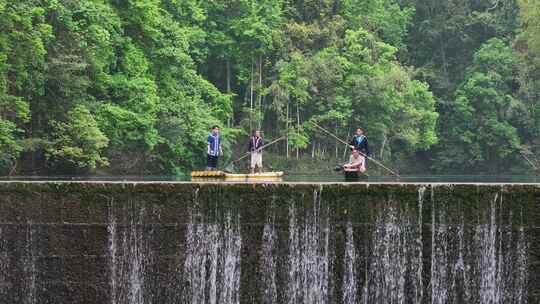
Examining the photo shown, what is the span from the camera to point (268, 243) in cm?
1883

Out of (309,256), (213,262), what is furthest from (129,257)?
(309,256)

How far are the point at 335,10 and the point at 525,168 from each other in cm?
1816

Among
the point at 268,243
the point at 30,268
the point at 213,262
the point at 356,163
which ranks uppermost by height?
the point at 356,163

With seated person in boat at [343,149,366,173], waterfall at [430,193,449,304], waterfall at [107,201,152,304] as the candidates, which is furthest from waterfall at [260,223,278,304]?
seated person in boat at [343,149,366,173]

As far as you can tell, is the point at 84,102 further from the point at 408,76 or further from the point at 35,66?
the point at 408,76

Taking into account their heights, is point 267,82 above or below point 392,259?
above

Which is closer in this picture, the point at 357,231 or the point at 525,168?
the point at 357,231

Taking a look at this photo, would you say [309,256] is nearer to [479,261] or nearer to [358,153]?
[479,261]

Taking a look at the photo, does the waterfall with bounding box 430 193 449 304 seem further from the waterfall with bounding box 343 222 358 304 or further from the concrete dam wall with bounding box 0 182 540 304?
the waterfall with bounding box 343 222 358 304

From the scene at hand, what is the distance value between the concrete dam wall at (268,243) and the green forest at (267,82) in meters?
24.4

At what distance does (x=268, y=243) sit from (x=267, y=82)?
2282 inches

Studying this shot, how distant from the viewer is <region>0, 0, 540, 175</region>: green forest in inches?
1877

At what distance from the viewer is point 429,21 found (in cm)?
8981

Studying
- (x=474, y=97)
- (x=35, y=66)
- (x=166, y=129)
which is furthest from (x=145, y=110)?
(x=474, y=97)
